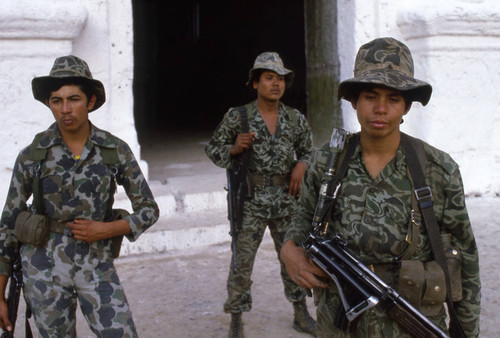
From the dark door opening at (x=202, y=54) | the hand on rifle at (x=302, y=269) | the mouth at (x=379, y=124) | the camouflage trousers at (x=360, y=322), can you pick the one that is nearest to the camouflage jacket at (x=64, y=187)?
the hand on rifle at (x=302, y=269)

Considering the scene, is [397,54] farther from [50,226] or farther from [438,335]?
[50,226]

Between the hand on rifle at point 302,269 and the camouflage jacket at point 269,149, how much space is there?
4.18ft

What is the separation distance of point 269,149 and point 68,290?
1.41 meters

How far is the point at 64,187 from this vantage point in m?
2.20

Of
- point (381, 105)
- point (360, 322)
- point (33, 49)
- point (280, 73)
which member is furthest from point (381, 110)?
point (33, 49)

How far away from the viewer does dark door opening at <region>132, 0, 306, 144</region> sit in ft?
35.8

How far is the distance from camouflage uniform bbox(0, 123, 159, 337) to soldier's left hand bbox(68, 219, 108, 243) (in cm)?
5

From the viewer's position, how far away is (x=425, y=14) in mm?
5383

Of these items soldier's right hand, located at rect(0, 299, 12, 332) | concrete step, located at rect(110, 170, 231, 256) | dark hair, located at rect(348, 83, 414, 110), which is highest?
dark hair, located at rect(348, 83, 414, 110)

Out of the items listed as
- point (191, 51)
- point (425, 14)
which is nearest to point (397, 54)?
point (425, 14)

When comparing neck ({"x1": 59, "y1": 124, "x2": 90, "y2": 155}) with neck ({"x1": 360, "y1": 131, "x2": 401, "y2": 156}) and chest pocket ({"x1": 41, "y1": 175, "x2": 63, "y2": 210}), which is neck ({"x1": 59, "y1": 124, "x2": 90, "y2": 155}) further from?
neck ({"x1": 360, "y1": 131, "x2": 401, "y2": 156})

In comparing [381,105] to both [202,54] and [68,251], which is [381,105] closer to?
[68,251]

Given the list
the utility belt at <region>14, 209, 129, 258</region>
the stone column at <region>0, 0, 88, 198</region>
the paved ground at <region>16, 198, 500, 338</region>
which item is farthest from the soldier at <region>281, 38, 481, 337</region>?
the stone column at <region>0, 0, 88, 198</region>

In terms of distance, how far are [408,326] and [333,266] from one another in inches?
11.1
